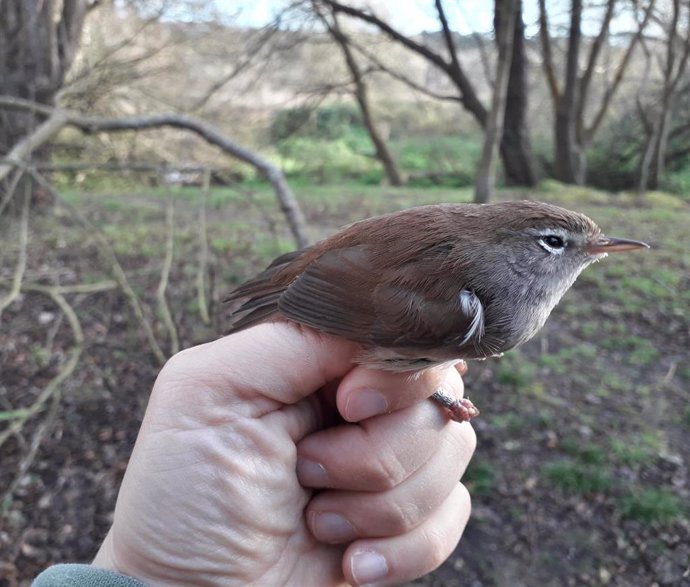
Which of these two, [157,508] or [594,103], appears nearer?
[157,508]

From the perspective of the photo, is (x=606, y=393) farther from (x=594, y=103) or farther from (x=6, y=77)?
(x=594, y=103)

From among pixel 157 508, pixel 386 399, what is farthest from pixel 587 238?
pixel 157 508

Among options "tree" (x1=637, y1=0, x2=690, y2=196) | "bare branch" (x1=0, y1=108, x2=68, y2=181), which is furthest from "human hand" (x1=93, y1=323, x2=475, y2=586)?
"tree" (x1=637, y1=0, x2=690, y2=196)

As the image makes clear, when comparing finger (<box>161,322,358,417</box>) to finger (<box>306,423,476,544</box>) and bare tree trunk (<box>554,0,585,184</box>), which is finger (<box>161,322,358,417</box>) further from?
bare tree trunk (<box>554,0,585,184</box>)

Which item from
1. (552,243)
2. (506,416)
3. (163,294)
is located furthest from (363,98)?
(552,243)

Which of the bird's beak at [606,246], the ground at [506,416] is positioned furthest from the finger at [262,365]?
the ground at [506,416]

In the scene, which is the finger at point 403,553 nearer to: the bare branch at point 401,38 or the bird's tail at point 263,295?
the bird's tail at point 263,295

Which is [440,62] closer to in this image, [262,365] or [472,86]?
[472,86]
